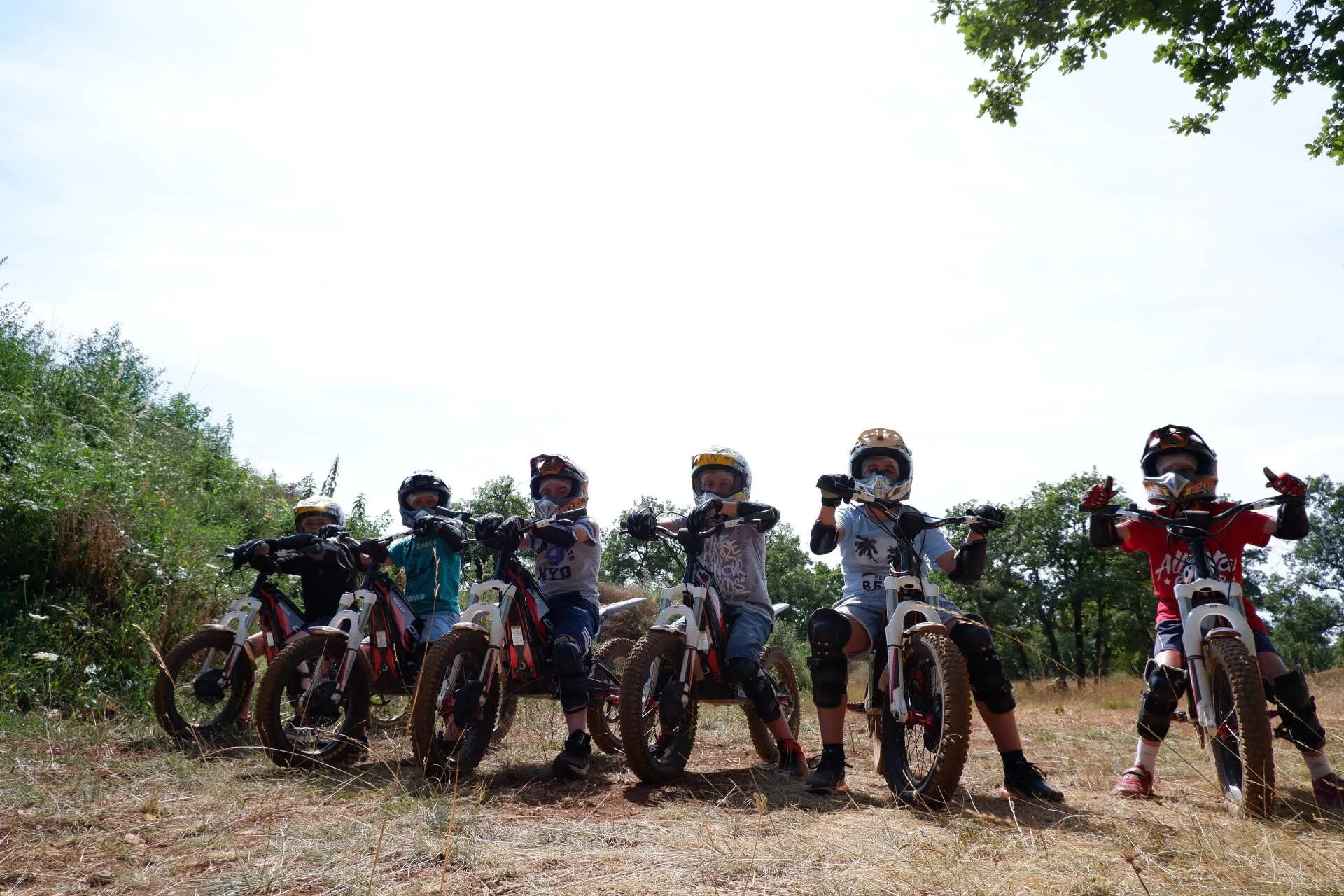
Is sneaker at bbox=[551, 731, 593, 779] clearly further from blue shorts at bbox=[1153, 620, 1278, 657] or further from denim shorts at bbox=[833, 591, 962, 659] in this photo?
blue shorts at bbox=[1153, 620, 1278, 657]

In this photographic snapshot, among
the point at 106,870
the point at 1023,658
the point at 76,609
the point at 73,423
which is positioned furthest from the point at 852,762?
the point at 1023,658

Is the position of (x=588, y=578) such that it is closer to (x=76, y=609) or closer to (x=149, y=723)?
(x=149, y=723)

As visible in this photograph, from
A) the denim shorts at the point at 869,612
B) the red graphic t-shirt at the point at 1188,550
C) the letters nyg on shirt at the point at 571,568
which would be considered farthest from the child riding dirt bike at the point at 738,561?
the red graphic t-shirt at the point at 1188,550

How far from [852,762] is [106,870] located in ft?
15.4

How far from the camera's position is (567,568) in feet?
20.5

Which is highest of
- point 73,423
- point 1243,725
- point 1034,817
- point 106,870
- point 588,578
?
point 73,423

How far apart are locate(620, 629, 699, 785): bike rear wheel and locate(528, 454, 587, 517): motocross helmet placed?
1.31 meters

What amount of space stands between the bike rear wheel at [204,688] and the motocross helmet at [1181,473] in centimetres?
618

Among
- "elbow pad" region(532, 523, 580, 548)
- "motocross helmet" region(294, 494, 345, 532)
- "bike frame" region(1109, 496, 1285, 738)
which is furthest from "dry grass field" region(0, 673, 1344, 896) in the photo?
"motocross helmet" region(294, 494, 345, 532)

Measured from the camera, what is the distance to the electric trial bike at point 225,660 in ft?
21.1

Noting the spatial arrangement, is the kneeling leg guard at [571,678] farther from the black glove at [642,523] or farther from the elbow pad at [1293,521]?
the elbow pad at [1293,521]

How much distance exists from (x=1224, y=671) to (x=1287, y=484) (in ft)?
3.45

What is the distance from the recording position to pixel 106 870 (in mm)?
3418

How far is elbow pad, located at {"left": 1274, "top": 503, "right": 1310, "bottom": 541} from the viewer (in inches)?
190
